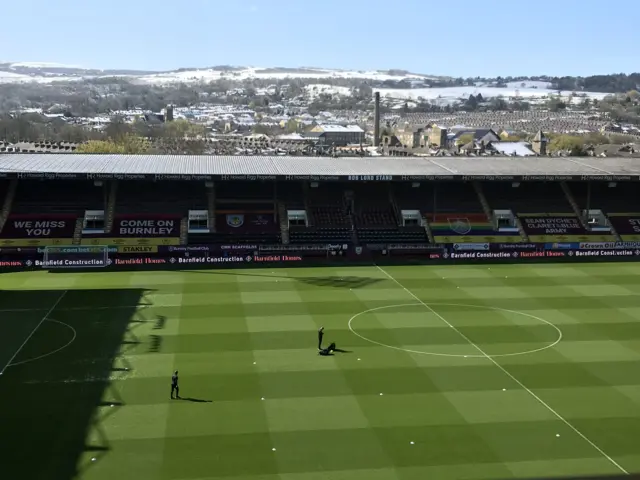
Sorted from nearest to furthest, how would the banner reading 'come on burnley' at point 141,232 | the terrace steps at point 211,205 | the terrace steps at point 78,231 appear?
1. the terrace steps at point 78,231
2. the banner reading 'come on burnley' at point 141,232
3. the terrace steps at point 211,205

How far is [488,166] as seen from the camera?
5744 centimetres

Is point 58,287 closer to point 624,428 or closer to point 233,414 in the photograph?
point 233,414

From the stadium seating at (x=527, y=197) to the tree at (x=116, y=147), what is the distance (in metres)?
60.2

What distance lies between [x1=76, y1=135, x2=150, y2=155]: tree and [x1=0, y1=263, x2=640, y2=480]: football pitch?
6917 centimetres

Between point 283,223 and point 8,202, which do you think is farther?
point 283,223

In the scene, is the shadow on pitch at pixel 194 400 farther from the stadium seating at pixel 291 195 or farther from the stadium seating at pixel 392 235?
the stadium seating at pixel 291 195

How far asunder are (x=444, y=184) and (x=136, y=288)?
86.9 feet

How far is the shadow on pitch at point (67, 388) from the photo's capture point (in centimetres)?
2028

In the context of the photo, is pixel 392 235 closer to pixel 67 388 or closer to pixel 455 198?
pixel 455 198

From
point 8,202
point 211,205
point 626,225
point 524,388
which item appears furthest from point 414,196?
point 524,388

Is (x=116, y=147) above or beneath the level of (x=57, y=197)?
above

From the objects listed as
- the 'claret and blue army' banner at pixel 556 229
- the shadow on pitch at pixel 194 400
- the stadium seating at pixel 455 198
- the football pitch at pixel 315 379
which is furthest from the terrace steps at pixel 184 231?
the shadow on pitch at pixel 194 400

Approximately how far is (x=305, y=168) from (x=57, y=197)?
1664 cm

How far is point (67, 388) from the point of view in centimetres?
2520
